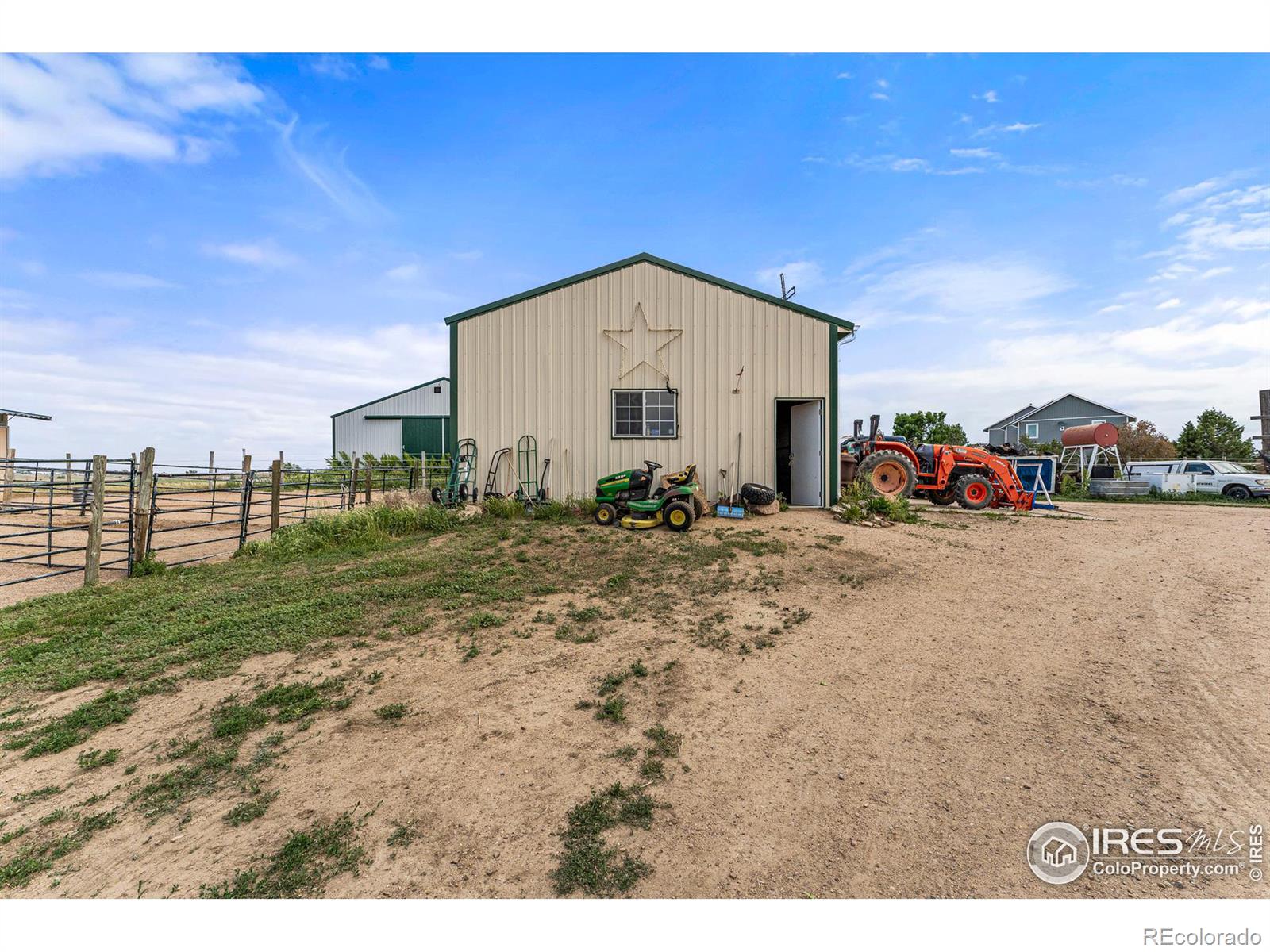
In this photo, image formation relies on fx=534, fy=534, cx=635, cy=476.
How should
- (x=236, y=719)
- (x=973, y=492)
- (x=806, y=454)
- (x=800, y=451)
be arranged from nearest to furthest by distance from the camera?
(x=236, y=719), (x=806, y=454), (x=800, y=451), (x=973, y=492)

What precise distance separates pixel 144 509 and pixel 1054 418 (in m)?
44.6

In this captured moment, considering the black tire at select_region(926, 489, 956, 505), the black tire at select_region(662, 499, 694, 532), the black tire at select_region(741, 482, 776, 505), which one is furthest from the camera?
the black tire at select_region(926, 489, 956, 505)

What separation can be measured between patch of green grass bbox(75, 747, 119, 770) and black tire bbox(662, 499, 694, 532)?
6.68 metres

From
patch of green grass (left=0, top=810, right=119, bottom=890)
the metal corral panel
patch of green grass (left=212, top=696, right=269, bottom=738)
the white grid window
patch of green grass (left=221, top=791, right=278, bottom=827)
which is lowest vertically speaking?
patch of green grass (left=0, top=810, right=119, bottom=890)

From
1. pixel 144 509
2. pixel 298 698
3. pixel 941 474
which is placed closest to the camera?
pixel 298 698

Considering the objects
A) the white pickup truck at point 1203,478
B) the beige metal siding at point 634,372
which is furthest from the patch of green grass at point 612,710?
the white pickup truck at point 1203,478

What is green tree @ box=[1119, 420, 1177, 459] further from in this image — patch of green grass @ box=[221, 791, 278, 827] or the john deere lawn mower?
patch of green grass @ box=[221, 791, 278, 827]

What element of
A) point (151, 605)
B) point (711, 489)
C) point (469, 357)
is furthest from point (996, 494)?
point (151, 605)

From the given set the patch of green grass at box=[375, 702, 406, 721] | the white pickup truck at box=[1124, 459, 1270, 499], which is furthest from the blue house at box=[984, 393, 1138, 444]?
the patch of green grass at box=[375, 702, 406, 721]

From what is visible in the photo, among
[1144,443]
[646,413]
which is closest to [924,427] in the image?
[1144,443]

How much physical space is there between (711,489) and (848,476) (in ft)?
11.5

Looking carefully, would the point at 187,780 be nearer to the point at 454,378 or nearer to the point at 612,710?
the point at 612,710

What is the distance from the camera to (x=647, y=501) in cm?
898

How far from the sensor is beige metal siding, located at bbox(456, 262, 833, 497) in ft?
35.9
